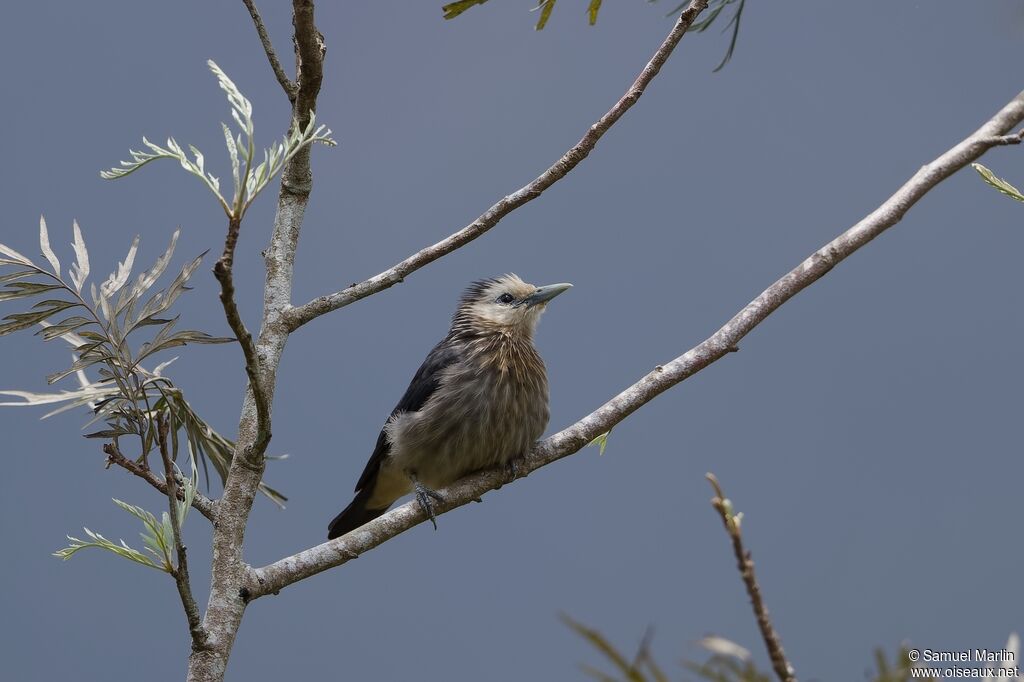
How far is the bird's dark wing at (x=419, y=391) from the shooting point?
3172mm

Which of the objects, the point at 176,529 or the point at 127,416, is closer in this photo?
the point at 176,529

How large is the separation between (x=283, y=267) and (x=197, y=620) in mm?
844

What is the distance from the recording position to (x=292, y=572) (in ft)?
7.20

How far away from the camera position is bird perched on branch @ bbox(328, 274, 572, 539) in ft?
9.57

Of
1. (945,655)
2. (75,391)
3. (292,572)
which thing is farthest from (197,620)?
(945,655)

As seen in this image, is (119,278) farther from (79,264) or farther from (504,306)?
(504,306)

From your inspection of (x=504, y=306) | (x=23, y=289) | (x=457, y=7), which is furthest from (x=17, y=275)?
(x=504, y=306)

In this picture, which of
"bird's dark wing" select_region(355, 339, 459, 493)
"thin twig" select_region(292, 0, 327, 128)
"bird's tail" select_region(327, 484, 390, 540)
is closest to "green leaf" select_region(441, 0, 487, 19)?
"thin twig" select_region(292, 0, 327, 128)

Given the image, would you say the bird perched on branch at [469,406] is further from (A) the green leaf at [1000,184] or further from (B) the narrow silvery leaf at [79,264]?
(A) the green leaf at [1000,184]

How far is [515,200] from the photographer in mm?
2270

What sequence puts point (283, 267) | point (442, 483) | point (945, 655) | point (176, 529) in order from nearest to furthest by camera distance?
point (945, 655) < point (176, 529) < point (283, 267) < point (442, 483)

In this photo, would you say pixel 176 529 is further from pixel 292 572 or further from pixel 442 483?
pixel 442 483

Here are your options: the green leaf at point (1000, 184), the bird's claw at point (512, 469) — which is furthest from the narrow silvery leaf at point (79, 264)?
the green leaf at point (1000, 184)

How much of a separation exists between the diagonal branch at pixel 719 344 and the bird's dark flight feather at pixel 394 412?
0.78 m
